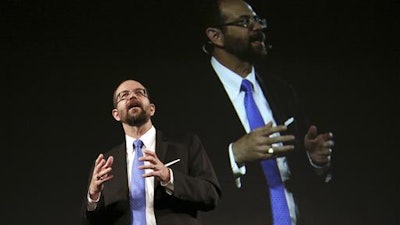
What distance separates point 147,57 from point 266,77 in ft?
2.43

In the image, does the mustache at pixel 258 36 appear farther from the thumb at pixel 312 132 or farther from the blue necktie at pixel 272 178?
the thumb at pixel 312 132

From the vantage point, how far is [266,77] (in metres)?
3.46

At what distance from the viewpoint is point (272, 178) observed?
330 cm

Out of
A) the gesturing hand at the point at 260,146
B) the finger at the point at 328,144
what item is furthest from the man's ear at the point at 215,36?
the finger at the point at 328,144

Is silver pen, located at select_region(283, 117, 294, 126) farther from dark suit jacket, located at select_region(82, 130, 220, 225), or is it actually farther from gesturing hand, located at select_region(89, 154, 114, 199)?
gesturing hand, located at select_region(89, 154, 114, 199)

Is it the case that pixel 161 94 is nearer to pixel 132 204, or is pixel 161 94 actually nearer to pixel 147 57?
pixel 147 57

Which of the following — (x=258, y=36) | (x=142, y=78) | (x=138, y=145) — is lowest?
(x=138, y=145)

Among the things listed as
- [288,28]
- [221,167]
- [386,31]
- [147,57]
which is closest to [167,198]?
[221,167]

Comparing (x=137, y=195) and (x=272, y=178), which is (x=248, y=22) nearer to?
(x=272, y=178)

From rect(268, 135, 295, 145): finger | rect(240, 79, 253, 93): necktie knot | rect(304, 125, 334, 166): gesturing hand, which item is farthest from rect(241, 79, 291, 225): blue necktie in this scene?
rect(304, 125, 334, 166): gesturing hand

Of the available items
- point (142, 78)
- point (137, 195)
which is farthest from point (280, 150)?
point (137, 195)

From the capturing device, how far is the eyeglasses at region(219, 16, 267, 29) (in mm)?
3498

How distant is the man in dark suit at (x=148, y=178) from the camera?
73.6 inches

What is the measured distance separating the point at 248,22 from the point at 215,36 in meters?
0.23
